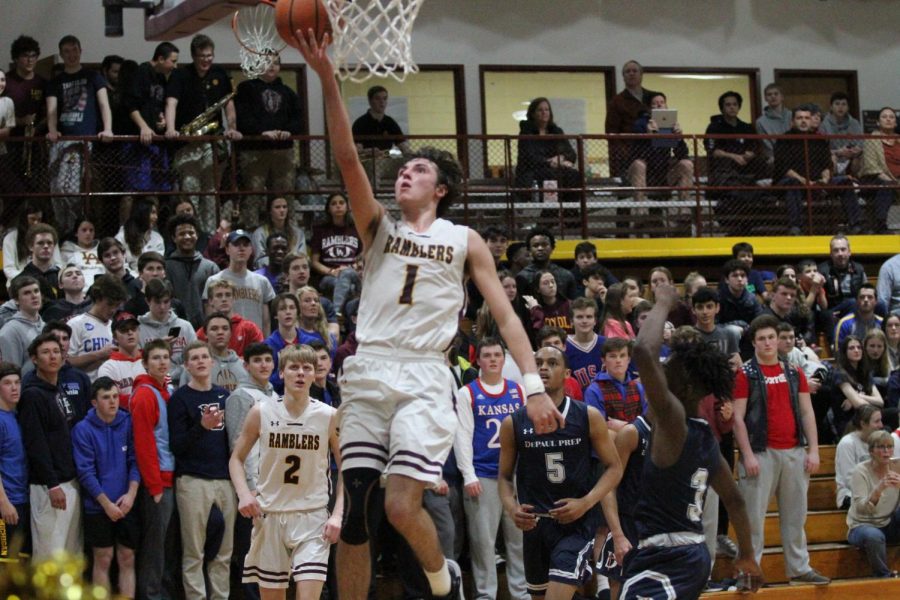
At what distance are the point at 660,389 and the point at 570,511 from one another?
7.78 feet

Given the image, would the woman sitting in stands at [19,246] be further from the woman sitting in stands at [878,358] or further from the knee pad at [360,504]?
the woman sitting in stands at [878,358]

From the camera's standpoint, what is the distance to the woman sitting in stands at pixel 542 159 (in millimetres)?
16562

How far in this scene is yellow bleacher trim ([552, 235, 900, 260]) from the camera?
16422 millimetres

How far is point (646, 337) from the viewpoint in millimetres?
5820

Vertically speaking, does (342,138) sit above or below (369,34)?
below

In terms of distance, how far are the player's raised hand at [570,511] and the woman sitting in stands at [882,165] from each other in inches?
445

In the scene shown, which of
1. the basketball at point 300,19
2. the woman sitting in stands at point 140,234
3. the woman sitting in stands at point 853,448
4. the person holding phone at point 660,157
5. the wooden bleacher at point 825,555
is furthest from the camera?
the person holding phone at point 660,157

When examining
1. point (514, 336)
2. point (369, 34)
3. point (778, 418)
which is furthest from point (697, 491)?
point (778, 418)

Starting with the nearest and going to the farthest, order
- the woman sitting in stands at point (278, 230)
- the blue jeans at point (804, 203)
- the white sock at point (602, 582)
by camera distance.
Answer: the white sock at point (602, 582) < the woman sitting in stands at point (278, 230) < the blue jeans at point (804, 203)

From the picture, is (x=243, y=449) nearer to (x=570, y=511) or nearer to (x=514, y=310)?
(x=570, y=511)

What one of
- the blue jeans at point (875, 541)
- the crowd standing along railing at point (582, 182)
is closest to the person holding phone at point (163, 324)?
the crowd standing along railing at point (582, 182)

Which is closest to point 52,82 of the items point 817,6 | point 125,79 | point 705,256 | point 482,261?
point 125,79

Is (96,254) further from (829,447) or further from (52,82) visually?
(829,447)

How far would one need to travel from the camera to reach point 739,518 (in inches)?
247
